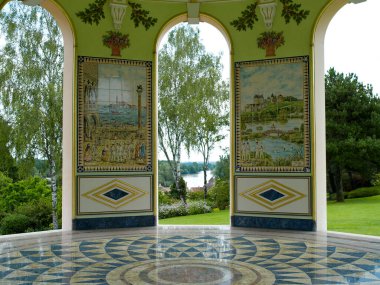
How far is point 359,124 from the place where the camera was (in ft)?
54.8

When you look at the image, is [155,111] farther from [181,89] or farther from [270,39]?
[181,89]

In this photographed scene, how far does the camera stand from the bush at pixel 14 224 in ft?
53.1

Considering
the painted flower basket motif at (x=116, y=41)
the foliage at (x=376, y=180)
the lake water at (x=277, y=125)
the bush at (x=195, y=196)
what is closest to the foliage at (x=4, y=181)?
the bush at (x=195, y=196)

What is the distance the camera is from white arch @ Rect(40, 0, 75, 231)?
9.41 m

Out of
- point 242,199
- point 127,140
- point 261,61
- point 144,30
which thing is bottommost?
point 242,199

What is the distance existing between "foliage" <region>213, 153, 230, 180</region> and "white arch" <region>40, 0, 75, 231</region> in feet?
35.7

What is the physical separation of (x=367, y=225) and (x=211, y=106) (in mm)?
8674

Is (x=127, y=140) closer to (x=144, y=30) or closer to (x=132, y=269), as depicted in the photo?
(x=144, y=30)

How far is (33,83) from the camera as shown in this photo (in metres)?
16.1

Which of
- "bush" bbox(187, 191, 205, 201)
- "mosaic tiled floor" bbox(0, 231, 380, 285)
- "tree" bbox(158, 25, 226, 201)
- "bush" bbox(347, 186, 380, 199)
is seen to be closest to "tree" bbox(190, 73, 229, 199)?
"tree" bbox(158, 25, 226, 201)

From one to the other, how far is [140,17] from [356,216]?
34.8 feet

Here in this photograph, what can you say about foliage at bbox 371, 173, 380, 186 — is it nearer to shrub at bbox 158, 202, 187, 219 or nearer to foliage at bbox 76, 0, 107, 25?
shrub at bbox 158, 202, 187, 219

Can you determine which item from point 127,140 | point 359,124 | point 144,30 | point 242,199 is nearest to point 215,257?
point 242,199

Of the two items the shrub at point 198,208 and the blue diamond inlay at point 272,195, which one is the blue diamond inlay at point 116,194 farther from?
the shrub at point 198,208
